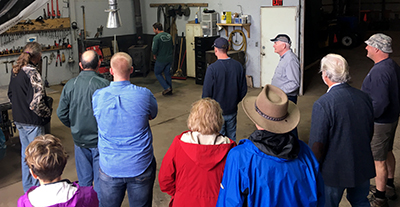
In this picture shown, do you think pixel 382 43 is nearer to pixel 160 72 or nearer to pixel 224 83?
pixel 224 83

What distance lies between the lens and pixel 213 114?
7.26 ft

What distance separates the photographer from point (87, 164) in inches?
127

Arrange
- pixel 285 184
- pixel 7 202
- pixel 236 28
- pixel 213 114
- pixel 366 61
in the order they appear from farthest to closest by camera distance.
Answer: pixel 366 61, pixel 236 28, pixel 7 202, pixel 213 114, pixel 285 184

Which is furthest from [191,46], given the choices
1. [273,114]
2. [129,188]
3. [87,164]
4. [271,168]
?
[271,168]

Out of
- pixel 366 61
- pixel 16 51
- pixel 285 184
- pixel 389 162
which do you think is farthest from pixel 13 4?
pixel 366 61

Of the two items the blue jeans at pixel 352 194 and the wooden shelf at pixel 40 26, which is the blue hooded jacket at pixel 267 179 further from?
the wooden shelf at pixel 40 26

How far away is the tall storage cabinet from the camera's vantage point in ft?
30.5

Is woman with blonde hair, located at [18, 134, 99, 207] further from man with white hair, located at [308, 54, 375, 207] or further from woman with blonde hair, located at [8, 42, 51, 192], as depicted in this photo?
woman with blonde hair, located at [8, 42, 51, 192]

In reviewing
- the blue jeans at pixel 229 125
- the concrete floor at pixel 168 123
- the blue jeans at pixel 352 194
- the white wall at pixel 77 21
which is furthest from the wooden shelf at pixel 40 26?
the blue jeans at pixel 352 194

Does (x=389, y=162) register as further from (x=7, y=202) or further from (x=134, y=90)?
(x=7, y=202)

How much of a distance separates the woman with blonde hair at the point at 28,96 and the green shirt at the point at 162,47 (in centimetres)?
420

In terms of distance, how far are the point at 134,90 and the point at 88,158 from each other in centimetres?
109

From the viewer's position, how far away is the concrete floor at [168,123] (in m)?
4.07

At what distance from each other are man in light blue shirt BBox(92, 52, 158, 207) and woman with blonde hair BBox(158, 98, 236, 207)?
1.13 ft
